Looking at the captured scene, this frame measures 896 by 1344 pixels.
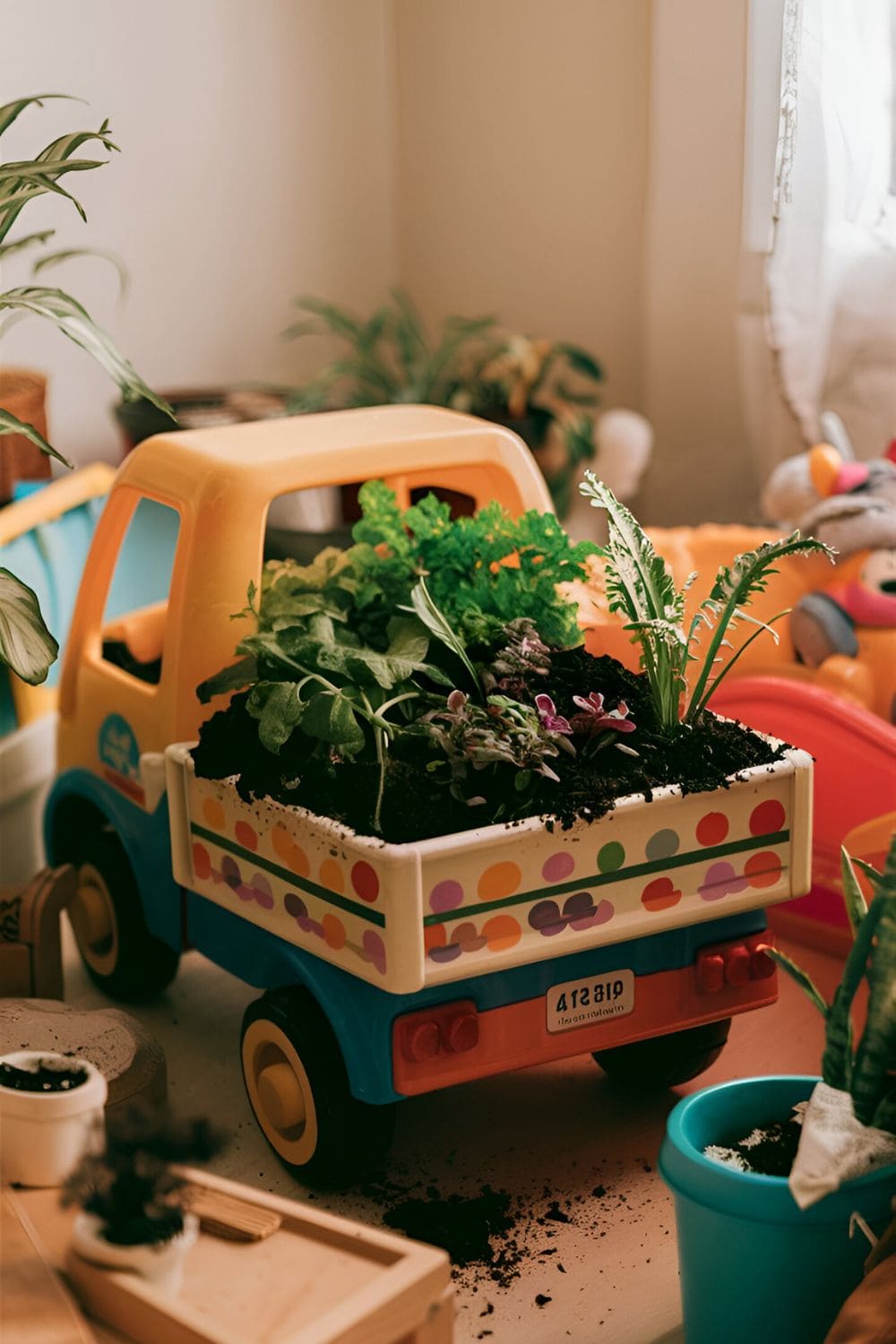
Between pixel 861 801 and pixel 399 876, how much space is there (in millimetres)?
938

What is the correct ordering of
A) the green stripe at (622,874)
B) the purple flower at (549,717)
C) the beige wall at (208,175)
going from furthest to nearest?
1. the beige wall at (208,175)
2. the purple flower at (549,717)
3. the green stripe at (622,874)

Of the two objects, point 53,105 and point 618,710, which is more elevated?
point 53,105

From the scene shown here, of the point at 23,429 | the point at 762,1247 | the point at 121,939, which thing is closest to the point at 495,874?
the point at 762,1247

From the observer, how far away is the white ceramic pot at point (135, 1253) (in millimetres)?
1205

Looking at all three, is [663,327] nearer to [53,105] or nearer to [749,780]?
[53,105]

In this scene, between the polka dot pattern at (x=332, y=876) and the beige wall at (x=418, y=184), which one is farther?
the beige wall at (x=418, y=184)

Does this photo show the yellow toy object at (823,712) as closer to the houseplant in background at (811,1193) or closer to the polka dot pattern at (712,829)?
the polka dot pattern at (712,829)

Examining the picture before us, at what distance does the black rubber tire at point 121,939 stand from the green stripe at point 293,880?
335 millimetres

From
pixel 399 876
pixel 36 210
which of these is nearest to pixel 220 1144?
pixel 399 876

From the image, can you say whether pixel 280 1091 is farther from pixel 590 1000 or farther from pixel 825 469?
pixel 825 469

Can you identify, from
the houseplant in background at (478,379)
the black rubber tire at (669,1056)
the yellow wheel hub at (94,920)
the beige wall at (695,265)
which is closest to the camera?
the black rubber tire at (669,1056)

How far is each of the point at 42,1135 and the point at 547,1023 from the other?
60 cm

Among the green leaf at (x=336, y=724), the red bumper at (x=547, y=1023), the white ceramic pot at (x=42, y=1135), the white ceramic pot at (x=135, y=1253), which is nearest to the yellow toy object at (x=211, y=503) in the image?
the green leaf at (x=336, y=724)

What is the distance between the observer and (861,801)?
2250 mm
